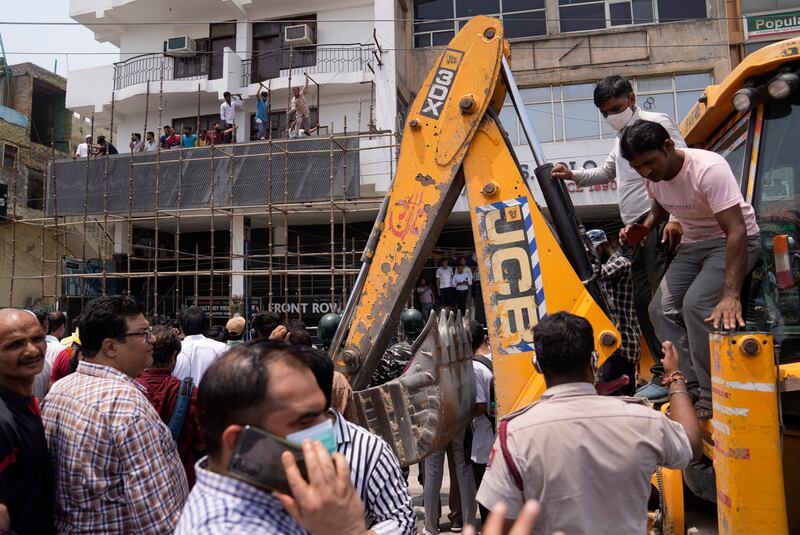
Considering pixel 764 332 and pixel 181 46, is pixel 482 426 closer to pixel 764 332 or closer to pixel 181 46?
pixel 764 332

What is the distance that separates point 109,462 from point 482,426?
10.9ft

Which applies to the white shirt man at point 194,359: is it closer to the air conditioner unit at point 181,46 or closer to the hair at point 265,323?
the hair at point 265,323

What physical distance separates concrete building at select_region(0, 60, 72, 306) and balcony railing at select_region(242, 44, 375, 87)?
22.9 ft

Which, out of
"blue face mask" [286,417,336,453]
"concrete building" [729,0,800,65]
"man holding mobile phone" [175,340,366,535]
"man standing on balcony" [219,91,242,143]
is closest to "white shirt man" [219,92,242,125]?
"man standing on balcony" [219,91,242,143]

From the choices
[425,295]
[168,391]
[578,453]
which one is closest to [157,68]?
[425,295]

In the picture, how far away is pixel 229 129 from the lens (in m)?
16.4

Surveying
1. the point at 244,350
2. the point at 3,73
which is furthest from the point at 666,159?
the point at 3,73

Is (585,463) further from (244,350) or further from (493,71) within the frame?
(493,71)

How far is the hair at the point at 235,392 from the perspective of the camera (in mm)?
1255

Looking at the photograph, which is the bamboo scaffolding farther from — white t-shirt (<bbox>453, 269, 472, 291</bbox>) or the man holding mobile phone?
the man holding mobile phone

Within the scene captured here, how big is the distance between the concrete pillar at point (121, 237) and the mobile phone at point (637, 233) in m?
16.8

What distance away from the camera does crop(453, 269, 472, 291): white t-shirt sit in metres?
14.9

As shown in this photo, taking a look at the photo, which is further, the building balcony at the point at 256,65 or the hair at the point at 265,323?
the building balcony at the point at 256,65

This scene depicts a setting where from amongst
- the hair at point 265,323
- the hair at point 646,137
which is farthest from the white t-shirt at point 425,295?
the hair at point 646,137
